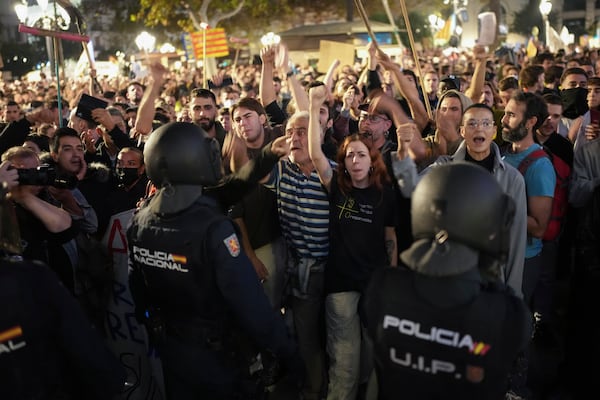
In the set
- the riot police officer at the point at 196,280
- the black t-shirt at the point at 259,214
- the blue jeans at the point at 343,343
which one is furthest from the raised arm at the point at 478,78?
the riot police officer at the point at 196,280

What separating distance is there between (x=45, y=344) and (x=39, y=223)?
55.6 inches

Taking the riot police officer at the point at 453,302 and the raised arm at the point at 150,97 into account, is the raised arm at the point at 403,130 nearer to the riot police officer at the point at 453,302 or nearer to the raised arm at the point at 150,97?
the riot police officer at the point at 453,302

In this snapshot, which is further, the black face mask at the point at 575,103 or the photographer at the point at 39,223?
the black face mask at the point at 575,103

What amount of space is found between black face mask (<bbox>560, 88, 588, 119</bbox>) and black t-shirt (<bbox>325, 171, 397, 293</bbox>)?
4385 millimetres

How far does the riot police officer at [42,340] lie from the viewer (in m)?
2.23

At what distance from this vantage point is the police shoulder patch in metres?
2.75

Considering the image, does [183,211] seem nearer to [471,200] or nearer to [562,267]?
[471,200]

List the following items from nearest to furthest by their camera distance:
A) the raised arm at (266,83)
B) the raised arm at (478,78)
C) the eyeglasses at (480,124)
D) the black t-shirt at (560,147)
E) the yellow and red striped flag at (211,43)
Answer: the eyeglasses at (480,124)
the black t-shirt at (560,147)
the raised arm at (266,83)
the raised arm at (478,78)
the yellow and red striped flag at (211,43)

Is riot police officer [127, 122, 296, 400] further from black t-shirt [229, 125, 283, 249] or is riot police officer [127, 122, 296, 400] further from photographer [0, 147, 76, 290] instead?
black t-shirt [229, 125, 283, 249]

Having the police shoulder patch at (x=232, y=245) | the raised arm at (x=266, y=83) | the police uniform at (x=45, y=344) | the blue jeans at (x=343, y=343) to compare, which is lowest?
the blue jeans at (x=343, y=343)

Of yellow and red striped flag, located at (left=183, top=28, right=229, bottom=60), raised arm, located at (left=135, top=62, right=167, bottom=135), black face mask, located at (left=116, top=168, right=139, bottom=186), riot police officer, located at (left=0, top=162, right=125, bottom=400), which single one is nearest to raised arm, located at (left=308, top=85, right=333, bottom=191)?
black face mask, located at (left=116, top=168, right=139, bottom=186)

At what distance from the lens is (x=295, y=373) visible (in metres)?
2.92

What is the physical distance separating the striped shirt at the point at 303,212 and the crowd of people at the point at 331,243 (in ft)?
0.05

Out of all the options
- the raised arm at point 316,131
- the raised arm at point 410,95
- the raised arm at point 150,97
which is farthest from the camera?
the raised arm at point 410,95
